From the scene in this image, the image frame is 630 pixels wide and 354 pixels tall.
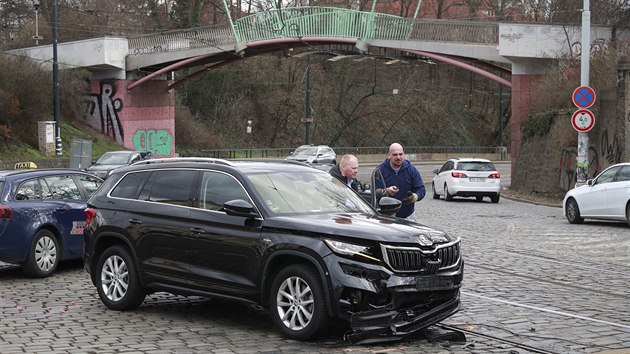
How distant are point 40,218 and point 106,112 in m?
44.2

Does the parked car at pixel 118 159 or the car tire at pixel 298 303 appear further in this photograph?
the parked car at pixel 118 159

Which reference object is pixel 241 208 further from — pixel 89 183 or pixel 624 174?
pixel 624 174

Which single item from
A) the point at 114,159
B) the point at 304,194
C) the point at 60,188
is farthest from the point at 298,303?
the point at 114,159

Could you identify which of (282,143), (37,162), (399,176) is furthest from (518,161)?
(282,143)

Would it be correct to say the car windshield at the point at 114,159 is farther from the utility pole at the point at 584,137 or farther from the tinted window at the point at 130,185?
the tinted window at the point at 130,185

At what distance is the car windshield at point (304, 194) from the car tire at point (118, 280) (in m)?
1.83

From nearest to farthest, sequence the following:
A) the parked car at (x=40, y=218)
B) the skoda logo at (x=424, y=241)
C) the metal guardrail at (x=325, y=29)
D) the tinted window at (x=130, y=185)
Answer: the skoda logo at (x=424, y=241)
the tinted window at (x=130, y=185)
the parked car at (x=40, y=218)
the metal guardrail at (x=325, y=29)

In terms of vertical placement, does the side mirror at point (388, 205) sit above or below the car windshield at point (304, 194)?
below

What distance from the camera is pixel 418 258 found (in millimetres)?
8664

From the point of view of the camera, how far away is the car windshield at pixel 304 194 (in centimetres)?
945

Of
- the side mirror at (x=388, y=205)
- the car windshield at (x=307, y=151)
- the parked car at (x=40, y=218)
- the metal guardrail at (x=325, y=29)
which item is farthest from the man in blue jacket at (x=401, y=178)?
the car windshield at (x=307, y=151)

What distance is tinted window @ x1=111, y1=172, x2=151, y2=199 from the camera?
10695 millimetres

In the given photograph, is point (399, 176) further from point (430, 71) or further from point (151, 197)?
point (430, 71)

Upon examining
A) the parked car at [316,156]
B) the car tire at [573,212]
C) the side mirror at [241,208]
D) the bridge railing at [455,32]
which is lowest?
the car tire at [573,212]
